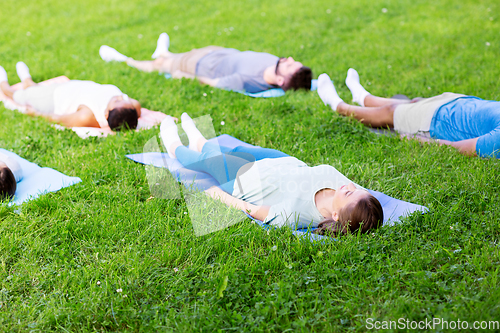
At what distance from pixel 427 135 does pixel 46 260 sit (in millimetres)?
3698

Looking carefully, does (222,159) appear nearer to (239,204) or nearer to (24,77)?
(239,204)

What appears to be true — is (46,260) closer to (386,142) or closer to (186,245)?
(186,245)

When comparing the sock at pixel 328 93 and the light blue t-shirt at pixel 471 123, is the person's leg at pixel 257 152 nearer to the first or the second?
the sock at pixel 328 93

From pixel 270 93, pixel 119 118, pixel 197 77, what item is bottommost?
pixel 270 93

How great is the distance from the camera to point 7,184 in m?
3.15

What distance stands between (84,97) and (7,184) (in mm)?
2069

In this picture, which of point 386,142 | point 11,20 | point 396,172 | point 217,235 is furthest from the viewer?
point 11,20

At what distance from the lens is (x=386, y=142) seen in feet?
13.1

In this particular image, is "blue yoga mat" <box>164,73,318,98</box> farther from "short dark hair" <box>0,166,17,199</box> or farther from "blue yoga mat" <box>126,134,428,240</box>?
"short dark hair" <box>0,166,17,199</box>

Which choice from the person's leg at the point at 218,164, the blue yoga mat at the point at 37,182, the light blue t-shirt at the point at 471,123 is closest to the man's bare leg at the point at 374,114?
the light blue t-shirt at the point at 471,123

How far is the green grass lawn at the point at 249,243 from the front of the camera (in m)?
2.08

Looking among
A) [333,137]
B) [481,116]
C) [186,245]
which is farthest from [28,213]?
[481,116]

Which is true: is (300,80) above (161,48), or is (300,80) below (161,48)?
below

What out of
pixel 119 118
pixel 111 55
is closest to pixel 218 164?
pixel 119 118
